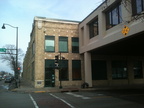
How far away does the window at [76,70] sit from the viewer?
25153 mm

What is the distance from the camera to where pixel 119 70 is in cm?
2720

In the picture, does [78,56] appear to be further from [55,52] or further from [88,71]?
[88,71]

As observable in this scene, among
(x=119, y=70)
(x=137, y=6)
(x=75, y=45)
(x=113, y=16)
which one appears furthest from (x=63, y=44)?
(x=137, y=6)

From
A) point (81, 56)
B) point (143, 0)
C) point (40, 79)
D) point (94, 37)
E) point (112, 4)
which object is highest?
point (112, 4)

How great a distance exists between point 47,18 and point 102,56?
33.5 feet

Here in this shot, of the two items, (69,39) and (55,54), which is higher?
(69,39)

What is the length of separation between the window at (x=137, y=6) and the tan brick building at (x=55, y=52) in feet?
41.2

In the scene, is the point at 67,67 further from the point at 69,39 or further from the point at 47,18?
the point at 47,18

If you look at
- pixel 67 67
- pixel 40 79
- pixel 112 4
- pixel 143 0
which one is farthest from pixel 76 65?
pixel 143 0

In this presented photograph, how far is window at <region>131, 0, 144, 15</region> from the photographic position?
13.7 meters

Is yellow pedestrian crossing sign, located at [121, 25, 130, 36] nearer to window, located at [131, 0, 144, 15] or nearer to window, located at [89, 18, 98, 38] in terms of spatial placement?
window, located at [131, 0, 144, 15]

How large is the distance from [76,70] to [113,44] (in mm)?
8589

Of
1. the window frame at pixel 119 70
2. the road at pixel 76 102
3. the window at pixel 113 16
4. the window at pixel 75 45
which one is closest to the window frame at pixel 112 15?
the window at pixel 113 16

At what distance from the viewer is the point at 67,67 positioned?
2508cm
